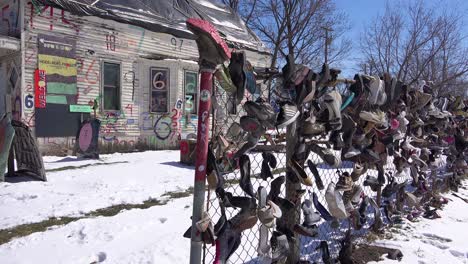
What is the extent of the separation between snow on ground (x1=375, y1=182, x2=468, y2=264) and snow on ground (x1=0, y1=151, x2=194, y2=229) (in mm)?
3631

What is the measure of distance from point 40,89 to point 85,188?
4549 millimetres

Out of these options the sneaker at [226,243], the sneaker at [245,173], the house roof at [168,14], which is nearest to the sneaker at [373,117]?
the sneaker at [245,173]

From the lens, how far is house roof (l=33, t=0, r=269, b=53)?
33.6ft

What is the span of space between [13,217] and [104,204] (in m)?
1.14

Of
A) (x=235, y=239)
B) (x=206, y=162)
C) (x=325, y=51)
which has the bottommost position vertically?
(x=235, y=239)

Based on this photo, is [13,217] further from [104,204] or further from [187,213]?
[187,213]

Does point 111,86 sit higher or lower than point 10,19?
lower

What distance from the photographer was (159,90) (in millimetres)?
12125

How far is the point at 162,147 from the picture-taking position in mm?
12203

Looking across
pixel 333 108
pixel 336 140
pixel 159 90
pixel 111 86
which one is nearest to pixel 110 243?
pixel 336 140

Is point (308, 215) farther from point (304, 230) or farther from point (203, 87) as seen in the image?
point (203, 87)

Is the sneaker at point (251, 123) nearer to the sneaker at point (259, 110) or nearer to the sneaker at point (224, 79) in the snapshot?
the sneaker at point (259, 110)

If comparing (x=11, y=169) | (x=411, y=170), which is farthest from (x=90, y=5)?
(x=411, y=170)

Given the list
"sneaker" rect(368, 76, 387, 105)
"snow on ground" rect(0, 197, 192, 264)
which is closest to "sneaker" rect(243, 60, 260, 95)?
"sneaker" rect(368, 76, 387, 105)
